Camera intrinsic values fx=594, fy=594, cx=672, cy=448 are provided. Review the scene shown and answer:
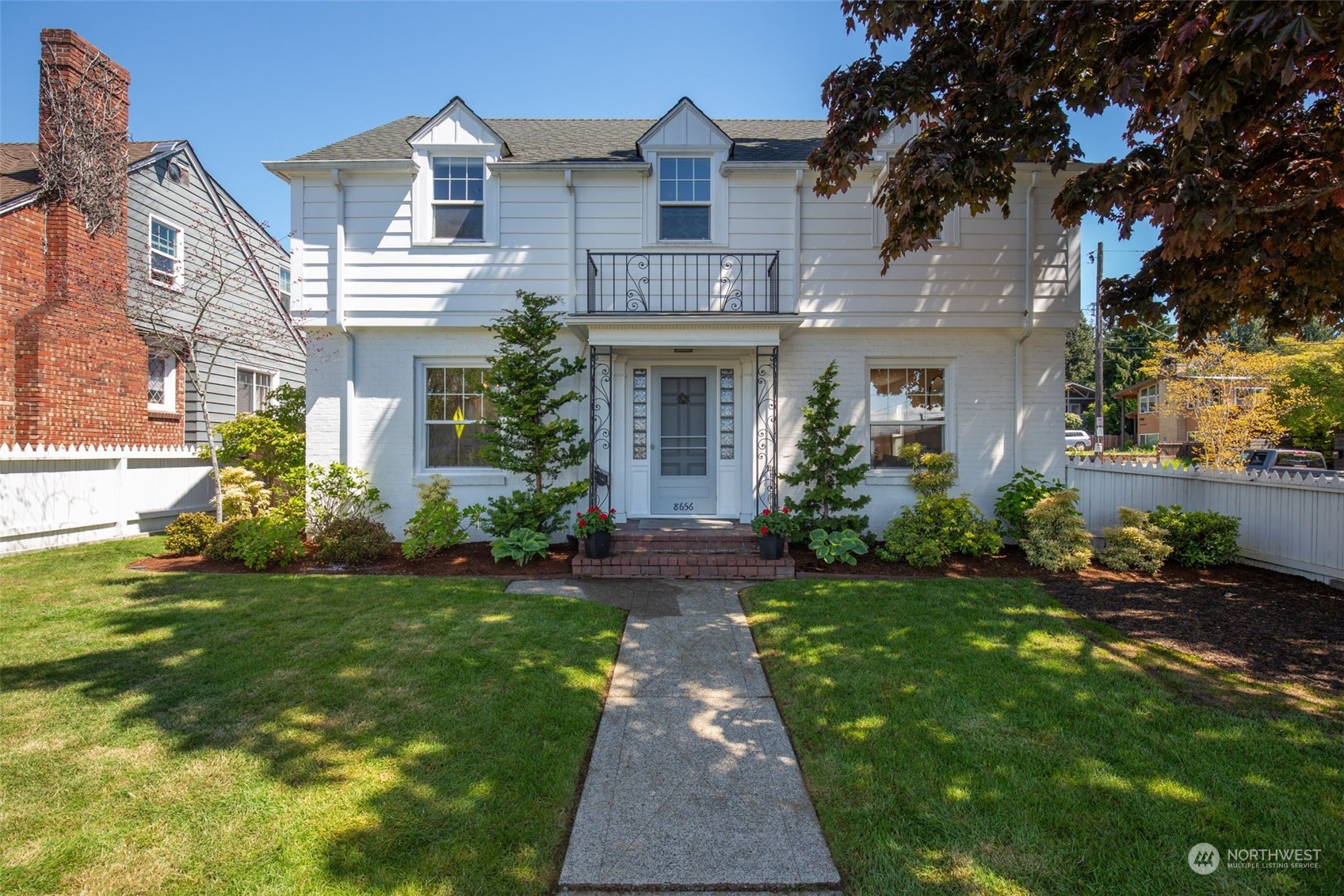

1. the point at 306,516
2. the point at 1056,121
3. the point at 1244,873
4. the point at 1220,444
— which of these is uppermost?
the point at 1056,121

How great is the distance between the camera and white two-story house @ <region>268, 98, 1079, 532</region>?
8.88 m

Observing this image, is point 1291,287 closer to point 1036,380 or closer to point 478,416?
point 1036,380

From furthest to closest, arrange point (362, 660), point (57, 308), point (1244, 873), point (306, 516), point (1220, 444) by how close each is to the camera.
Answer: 1. point (1220, 444)
2. point (57, 308)
3. point (306, 516)
4. point (362, 660)
5. point (1244, 873)

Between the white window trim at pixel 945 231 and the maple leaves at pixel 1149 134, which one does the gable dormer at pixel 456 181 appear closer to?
the maple leaves at pixel 1149 134

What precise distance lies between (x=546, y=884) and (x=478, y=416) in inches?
300

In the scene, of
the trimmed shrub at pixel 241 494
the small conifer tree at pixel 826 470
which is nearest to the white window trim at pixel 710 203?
the small conifer tree at pixel 826 470

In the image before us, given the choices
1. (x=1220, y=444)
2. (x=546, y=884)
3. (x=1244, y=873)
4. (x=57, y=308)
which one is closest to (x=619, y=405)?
(x=546, y=884)

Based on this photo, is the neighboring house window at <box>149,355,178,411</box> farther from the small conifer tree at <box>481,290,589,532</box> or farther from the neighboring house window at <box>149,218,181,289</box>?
the small conifer tree at <box>481,290,589,532</box>

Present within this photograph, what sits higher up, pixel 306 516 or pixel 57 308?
pixel 57 308

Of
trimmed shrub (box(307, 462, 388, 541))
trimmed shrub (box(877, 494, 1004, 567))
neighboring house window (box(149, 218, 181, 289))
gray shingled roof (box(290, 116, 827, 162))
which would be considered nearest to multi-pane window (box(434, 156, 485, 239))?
gray shingled roof (box(290, 116, 827, 162))

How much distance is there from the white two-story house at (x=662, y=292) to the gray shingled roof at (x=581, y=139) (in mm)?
141

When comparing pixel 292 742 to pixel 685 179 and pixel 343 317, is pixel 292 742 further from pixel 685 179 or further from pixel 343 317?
pixel 685 179

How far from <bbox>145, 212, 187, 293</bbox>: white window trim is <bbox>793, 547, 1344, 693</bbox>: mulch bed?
46.0 feet

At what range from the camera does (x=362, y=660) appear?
182 inches
